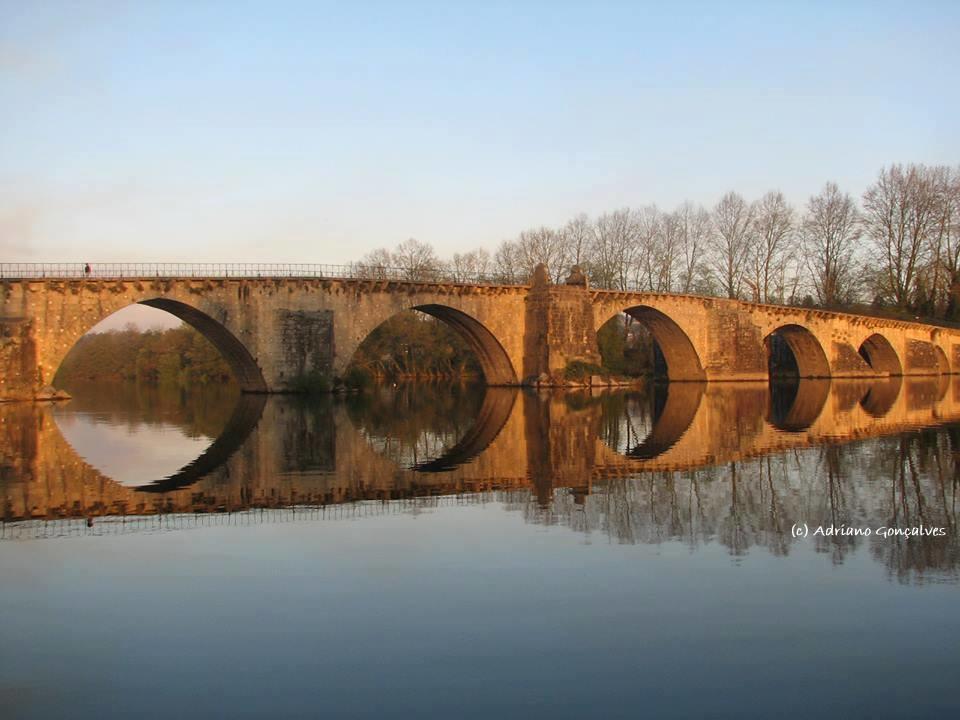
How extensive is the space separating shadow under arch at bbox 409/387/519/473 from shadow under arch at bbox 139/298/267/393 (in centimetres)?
1117

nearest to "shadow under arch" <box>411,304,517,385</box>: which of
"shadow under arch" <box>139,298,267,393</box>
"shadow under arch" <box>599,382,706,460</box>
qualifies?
"shadow under arch" <box>139,298,267,393</box>

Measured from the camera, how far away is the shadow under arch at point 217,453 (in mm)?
13703

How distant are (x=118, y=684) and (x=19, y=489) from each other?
347 inches

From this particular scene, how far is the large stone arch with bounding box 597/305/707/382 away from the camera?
51531 millimetres

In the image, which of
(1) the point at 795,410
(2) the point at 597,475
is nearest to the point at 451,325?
(1) the point at 795,410

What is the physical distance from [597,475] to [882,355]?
5651cm

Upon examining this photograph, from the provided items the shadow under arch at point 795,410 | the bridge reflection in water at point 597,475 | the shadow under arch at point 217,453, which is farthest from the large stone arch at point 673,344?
the shadow under arch at point 217,453

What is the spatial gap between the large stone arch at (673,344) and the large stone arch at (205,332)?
64.4 ft

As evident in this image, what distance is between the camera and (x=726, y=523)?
10031mm

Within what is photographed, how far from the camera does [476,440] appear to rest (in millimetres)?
19844

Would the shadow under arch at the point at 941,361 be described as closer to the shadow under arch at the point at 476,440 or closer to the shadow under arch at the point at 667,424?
the shadow under arch at the point at 667,424

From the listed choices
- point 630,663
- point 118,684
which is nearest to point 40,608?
point 118,684

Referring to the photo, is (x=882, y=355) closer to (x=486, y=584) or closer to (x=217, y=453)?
(x=217, y=453)

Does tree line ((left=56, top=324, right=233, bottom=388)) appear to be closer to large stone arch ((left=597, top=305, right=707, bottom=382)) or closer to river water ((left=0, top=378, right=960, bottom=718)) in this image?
large stone arch ((left=597, top=305, right=707, bottom=382))
